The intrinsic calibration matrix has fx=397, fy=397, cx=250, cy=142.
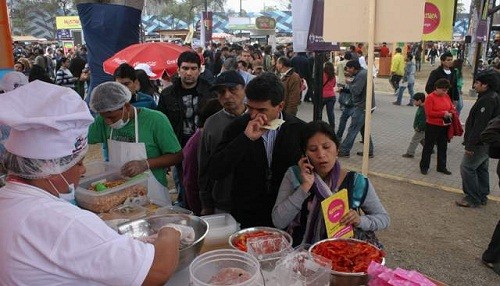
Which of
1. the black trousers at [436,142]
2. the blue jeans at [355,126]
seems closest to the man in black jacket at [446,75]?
the blue jeans at [355,126]

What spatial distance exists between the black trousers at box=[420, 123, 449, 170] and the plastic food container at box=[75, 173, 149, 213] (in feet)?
18.0

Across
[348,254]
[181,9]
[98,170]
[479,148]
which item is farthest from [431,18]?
[181,9]

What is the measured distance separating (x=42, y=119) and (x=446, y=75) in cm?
936

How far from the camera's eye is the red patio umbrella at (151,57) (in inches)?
241

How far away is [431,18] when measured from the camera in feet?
24.5

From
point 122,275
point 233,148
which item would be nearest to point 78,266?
point 122,275

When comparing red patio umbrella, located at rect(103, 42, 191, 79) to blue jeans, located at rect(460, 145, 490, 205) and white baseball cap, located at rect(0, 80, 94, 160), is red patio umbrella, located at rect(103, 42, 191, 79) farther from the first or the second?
white baseball cap, located at rect(0, 80, 94, 160)

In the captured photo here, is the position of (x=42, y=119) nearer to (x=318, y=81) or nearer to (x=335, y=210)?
(x=335, y=210)

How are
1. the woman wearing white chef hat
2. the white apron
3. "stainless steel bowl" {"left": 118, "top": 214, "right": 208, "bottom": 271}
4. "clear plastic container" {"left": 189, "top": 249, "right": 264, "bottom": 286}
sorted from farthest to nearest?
1. the white apron
2. "stainless steel bowl" {"left": 118, "top": 214, "right": 208, "bottom": 271}
3. "clear plastic container" {"left": 189, "top": 249, "right": 264, "bottom": 286}
4. the woman wearing white chef hat

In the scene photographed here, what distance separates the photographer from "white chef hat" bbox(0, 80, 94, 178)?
4.41ft

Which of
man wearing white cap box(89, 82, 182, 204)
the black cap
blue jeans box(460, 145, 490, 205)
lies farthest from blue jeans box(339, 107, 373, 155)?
man wearing white cap box(89, 82, 182, 204)

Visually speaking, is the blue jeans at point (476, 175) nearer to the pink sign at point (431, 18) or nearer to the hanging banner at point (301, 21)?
the pink sign at point (431, 18)

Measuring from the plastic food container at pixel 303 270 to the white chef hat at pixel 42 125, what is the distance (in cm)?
101

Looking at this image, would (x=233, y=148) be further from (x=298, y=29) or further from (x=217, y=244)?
(x=298, y=29)
